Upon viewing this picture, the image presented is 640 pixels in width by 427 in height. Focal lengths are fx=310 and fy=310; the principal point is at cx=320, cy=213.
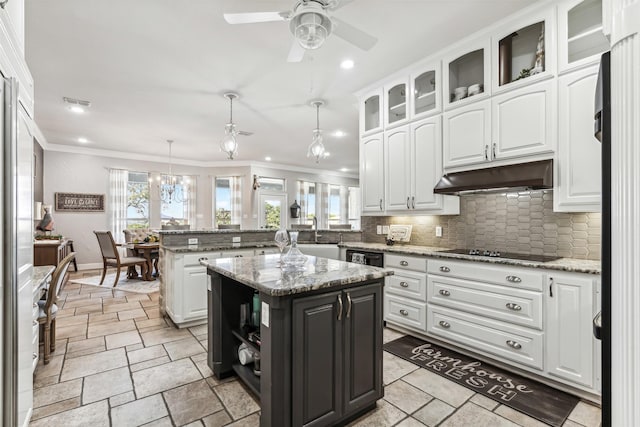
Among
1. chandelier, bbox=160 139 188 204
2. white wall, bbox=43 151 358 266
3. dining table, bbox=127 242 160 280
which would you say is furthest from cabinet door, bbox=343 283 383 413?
white wall, bbox=43 151 358 266

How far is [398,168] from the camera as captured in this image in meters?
3.56

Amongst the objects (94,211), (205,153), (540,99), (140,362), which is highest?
(205,153)

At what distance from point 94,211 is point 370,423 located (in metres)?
7.70

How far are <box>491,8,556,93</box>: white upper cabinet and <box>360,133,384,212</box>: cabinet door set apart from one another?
1411 millimetres

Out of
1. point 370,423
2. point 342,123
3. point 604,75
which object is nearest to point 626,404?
point 604,75

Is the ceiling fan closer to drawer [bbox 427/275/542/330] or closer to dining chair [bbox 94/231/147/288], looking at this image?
drawer [bbox 427/275/542/330]

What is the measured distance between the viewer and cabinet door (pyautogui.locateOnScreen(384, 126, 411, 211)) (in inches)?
136

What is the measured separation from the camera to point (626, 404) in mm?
721

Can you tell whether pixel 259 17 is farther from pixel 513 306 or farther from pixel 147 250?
pixel 147 250

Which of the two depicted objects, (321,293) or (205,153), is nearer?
(321,293)

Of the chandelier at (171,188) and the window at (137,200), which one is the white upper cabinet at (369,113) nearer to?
the chandelier at (171,188)

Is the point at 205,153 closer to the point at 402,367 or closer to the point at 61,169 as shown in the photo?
the point at 61,169

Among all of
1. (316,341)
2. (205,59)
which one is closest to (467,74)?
(205,59)

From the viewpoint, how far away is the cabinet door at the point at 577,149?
2.18 m
